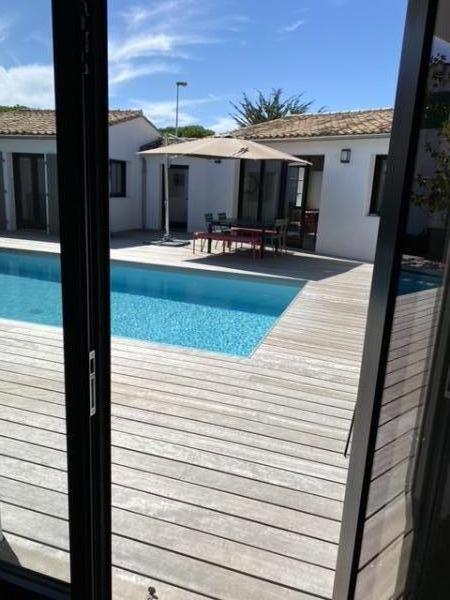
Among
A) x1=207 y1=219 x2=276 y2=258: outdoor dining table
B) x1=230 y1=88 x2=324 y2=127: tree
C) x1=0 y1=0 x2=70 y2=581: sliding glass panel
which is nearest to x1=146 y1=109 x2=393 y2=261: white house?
x1=207 y1=219 x2=276 y2=258: outdoor dining table

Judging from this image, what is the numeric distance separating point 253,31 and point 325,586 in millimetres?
18774

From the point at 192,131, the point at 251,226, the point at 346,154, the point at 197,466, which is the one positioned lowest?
the point at 197,466

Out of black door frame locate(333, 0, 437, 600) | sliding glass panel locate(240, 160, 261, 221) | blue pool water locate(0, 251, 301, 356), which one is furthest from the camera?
sliding glass panel locate(240, 160, 261, 221)

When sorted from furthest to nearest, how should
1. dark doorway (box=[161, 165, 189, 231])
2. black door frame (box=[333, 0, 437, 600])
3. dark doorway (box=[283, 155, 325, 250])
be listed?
dark doorway (box=[161, 165, 189, 231]) → dark doorway (box=[283, 155, 325, 250]) → black door frame (box=[333, 0, 437, 600])

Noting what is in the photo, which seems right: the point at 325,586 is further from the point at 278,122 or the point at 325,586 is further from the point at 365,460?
the point at 278,122

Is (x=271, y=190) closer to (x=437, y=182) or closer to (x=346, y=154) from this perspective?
(x=346, y=154)

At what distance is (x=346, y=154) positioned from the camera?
9594mm

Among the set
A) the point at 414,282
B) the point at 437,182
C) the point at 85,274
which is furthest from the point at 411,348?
the point at 85,274

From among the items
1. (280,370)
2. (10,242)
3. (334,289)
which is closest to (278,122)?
(334,289)

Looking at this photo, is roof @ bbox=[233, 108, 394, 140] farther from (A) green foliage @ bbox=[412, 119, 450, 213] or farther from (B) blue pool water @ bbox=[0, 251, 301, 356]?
(A) green foliage @ bbox=[412, 119, 450, 213]

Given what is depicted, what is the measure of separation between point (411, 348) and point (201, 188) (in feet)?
40.5

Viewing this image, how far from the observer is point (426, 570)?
0.88 metres

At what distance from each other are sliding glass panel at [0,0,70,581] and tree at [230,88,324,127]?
26907 mm

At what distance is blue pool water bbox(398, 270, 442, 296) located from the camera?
0.88 m
